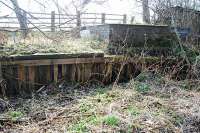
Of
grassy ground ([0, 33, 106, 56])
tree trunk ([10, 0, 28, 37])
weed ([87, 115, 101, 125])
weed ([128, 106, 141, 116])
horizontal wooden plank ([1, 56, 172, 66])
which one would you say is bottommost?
weed ([87, 115, 101, 125])

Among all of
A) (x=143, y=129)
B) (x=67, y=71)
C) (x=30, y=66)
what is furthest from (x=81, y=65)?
(x=143, y=129)

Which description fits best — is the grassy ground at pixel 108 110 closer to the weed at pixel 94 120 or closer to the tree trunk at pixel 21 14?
the weed at pixel 94 120

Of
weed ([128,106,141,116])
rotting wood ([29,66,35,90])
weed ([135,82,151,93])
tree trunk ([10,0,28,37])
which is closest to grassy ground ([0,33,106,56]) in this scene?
tree trunk ([10,0,28,37])

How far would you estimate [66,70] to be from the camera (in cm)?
746

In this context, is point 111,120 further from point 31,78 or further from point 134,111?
point 31,78

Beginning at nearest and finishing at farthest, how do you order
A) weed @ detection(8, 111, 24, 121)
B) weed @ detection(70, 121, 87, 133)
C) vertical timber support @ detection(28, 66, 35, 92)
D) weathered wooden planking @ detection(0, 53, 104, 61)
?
weed @ detection(70, 121, 87, 133)
weed @ detection(8, 111, 24, 121)
weathered wooden planking @ detection(0, 53, 104, 61)
vertical timber support @ detection(28, 66, 35, 92)

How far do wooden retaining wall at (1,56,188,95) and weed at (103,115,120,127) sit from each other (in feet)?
7.94

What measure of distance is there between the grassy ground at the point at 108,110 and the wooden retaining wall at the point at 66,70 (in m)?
0.36

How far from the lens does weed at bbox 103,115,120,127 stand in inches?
190

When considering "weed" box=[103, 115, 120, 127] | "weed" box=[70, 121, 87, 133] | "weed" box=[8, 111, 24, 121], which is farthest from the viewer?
"weed" box=[8, 111, 24, 121]

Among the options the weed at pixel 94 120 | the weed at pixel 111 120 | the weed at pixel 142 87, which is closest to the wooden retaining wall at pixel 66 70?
the weed at pixel 142 87

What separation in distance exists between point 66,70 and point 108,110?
2449mm

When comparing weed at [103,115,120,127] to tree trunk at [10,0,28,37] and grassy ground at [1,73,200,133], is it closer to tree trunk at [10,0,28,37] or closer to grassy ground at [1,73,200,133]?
grassy ground at [1,73,200,133]

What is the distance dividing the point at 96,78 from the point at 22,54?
7.07 feet
